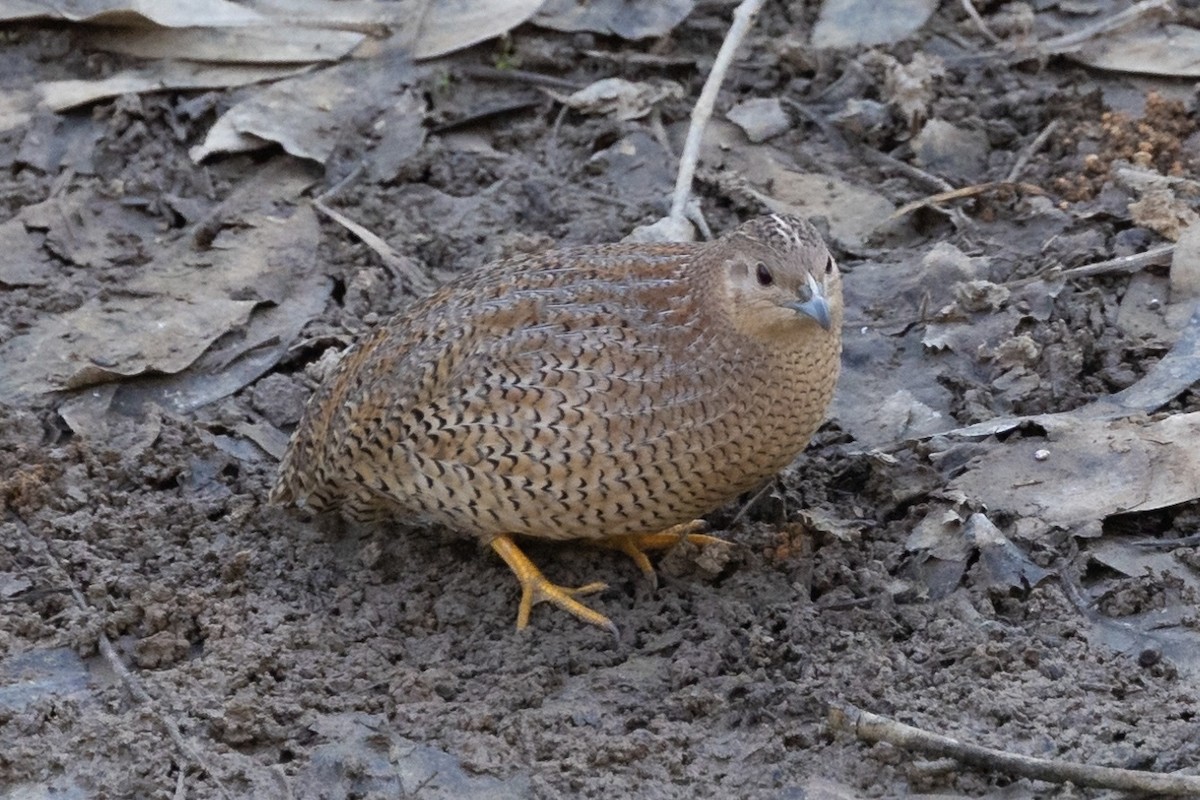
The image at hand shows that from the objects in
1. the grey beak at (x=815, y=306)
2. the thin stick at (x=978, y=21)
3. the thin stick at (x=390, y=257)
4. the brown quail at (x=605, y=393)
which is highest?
the thin stick at (x=978, y=21)

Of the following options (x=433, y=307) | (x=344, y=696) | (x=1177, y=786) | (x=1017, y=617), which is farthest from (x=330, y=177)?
(x=1177, y=786)

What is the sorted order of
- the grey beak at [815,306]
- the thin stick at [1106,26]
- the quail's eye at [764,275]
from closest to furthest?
the grey beak at [815,306] → the quail's eye at [764,275] → the thin stick at [1106,26]

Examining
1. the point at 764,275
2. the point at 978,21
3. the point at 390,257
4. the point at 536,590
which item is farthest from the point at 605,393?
the point at 978,21

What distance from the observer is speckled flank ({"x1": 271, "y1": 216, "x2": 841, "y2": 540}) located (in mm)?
4879

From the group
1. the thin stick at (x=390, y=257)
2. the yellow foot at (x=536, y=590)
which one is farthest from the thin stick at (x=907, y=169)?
the yellow foot at (x=536, y=590)

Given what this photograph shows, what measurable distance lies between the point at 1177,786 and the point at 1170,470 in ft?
4.73

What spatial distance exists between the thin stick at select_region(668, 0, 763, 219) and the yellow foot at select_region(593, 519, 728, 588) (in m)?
1.48

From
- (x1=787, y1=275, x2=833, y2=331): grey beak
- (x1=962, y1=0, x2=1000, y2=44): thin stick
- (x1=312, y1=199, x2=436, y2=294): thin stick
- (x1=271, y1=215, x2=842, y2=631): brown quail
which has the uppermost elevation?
(x1=962, y1=0, x2=1000, y2=44): thin stick

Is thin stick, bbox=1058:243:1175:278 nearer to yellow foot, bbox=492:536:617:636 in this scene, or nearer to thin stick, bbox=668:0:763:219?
thin stick, bbox=668:0:763:219

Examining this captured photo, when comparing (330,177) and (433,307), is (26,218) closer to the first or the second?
(330,177)

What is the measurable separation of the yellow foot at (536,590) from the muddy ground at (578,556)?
0.16ft

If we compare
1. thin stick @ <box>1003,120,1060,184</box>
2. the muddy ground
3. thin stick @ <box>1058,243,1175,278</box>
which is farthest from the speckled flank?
thin stick @ <box>1003,120,1060,184</box>

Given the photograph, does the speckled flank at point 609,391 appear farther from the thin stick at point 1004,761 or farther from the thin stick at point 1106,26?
the thin stick at point 1106,26

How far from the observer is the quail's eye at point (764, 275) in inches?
194
